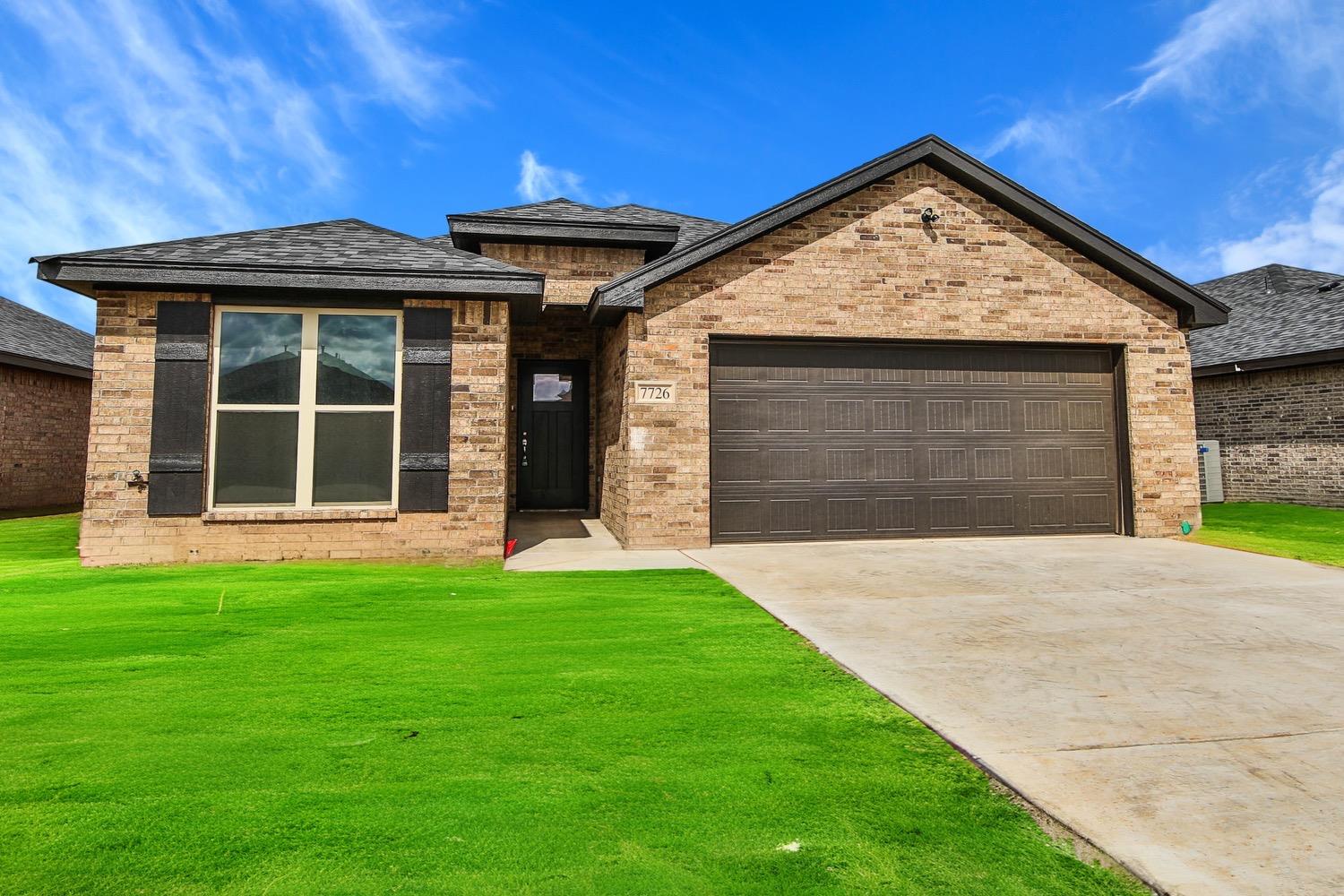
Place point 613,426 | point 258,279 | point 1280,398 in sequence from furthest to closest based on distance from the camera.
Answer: point 1280,398 < point 613,426 < point 258,279

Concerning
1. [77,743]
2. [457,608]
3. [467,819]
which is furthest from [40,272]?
[467,819]

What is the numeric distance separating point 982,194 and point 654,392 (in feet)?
Answer: 18.2

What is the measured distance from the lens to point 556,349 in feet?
43.0

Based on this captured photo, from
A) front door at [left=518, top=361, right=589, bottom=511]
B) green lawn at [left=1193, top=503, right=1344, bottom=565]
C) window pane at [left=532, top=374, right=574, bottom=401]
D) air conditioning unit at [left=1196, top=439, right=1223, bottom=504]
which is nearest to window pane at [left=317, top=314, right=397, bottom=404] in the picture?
front door at [left=518, top=361, right=589, bottom=511]

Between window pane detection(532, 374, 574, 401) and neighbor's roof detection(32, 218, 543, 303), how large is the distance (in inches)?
215

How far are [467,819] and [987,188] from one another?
10.3 m

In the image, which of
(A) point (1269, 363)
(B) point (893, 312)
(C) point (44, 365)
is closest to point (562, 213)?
(B) point (893, 312)

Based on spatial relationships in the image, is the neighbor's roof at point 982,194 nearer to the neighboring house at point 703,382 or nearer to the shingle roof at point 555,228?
the neighboring house at point 703,382

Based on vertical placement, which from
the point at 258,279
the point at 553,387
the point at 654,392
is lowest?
the point at 654,392

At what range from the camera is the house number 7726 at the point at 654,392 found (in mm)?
8734

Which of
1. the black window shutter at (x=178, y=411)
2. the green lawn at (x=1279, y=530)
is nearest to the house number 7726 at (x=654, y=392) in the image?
the black window shutter at (x=178, y=411)

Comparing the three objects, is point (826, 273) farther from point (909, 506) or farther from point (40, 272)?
point (40, 272)

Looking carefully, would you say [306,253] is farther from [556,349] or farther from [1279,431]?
[1279,431]

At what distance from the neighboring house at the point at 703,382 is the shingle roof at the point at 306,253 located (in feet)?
0.16
